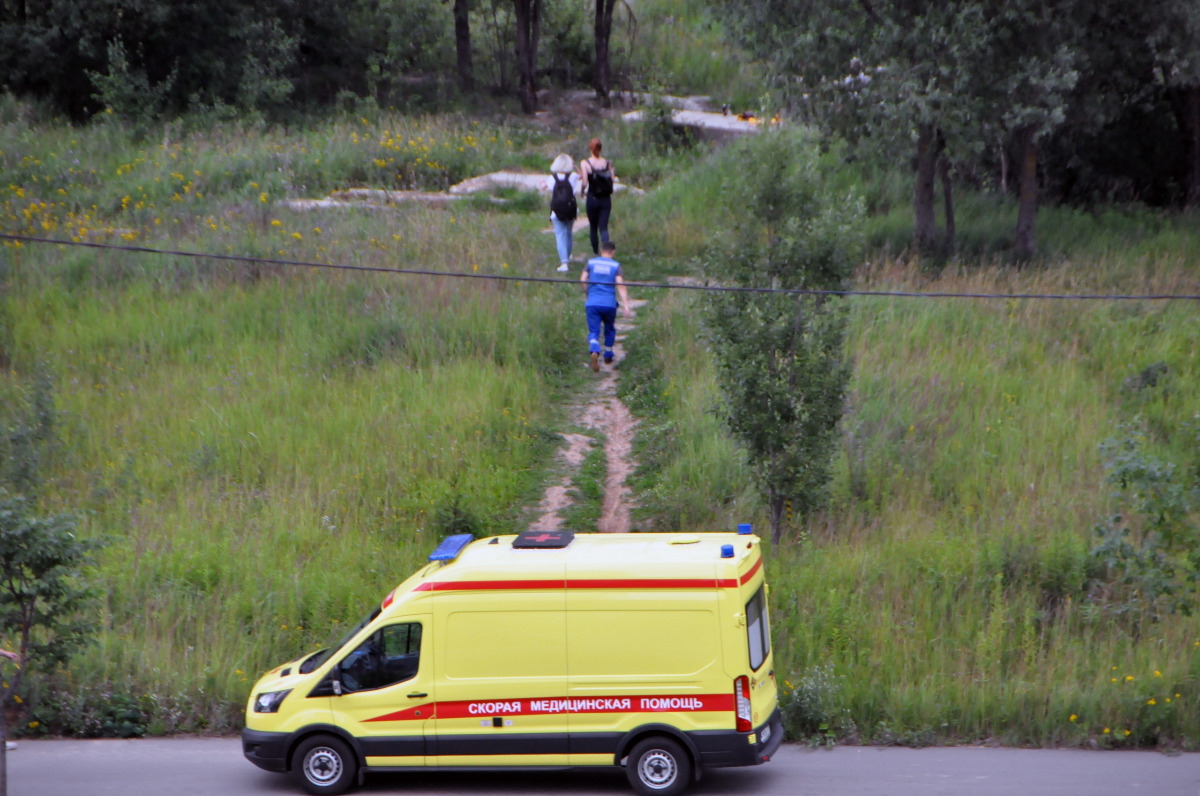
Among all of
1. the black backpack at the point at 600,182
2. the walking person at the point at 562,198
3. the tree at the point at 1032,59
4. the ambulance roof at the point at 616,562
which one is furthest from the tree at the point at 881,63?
the ambulance roof at the point at 616,562

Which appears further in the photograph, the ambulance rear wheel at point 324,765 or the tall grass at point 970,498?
the tall grass at point 970,498

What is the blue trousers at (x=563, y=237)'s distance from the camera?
17.6 meters

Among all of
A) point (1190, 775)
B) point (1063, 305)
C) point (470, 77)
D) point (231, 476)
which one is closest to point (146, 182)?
point (231, 476)

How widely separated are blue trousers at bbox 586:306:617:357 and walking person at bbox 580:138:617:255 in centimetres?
262

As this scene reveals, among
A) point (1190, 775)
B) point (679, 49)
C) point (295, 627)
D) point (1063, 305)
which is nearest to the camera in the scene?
point (1190, 775)

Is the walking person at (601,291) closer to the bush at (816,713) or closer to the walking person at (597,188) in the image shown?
the walking person at (597,188)

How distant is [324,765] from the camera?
7891 millimetres

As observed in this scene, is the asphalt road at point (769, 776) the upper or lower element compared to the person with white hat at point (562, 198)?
lower

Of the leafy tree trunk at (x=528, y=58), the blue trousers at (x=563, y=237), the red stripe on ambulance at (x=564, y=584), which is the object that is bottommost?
the red stripe on ambulance at (x=564, y=584)

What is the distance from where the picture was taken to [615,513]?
12555 millimetres

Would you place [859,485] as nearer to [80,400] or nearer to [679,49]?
[80,400]

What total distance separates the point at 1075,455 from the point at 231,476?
10201 mm

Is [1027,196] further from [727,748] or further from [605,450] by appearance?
[727,748]

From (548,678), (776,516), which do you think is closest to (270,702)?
(548,678)
